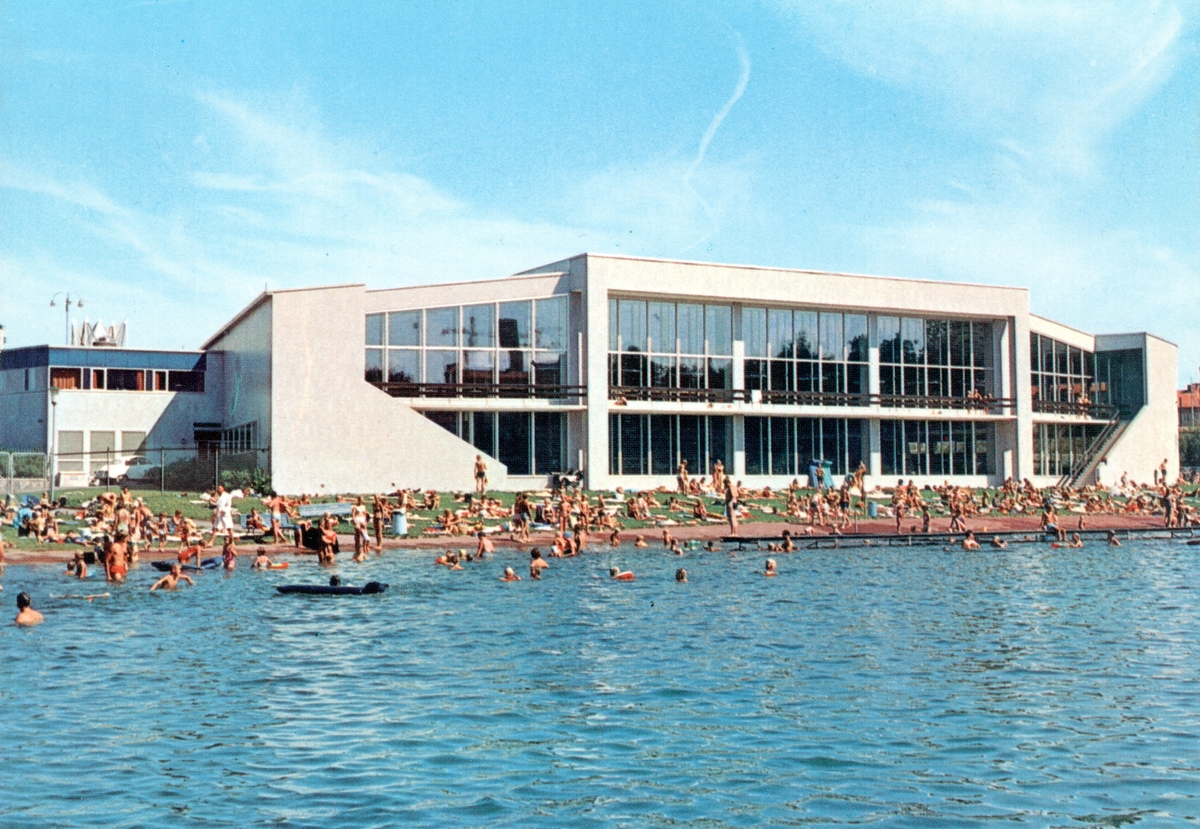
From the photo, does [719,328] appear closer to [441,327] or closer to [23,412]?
[441,327]

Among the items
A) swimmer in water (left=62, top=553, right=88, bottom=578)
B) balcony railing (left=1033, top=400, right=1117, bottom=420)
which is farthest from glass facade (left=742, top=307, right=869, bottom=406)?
swimmer in water (left=62, top=553, right=88, bottom=578)

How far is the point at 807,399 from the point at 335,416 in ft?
74.4

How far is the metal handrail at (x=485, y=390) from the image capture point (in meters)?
51.4

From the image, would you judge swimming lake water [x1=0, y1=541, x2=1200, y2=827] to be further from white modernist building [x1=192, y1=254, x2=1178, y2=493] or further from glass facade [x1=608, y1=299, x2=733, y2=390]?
glass facade [x1=608, y1=299, x2=733, y2=390]

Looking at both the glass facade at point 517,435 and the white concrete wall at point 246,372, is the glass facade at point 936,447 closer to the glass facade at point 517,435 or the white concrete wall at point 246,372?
the glass facade at point 517,435

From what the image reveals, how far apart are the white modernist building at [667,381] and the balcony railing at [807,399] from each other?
Result: 9cm

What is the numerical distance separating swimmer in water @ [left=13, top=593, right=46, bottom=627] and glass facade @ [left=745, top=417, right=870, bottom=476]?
3772 cm

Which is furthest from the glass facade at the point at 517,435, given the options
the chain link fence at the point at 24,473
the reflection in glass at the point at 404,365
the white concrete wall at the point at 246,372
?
the chain link fence at the point at 24,473

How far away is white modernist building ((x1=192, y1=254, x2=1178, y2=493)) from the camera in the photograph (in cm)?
4853

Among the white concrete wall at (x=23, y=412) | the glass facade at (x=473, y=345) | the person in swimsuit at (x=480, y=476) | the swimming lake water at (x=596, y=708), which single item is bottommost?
the swimming lake water at (x=596, y=708)

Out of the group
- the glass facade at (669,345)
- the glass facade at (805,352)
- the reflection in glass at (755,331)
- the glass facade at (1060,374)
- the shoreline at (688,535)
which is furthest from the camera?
the glass facade at (1060,374)

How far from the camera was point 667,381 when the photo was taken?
5634cm

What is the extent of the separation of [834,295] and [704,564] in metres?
25.4

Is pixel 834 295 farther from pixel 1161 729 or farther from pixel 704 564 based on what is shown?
pixel 1161 729
